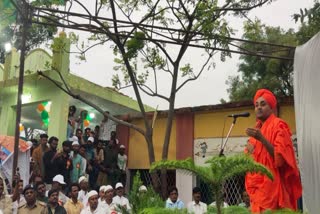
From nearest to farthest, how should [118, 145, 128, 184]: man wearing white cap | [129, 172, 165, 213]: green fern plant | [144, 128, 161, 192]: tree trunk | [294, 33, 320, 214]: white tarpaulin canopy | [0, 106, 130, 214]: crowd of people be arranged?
[129, 172, 165, 213]: green fern plant
[294, 33, 320, 214]: white tarpaulin canopy
[0, 106, 130, 214]: crowd of people
[144, 128, 161, 192]: tree trunk
[118, 145, 128, 184]: man wearing white cap

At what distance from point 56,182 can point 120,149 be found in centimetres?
318

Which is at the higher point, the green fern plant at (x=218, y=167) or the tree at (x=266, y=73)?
the tree at (x=266, y=73)

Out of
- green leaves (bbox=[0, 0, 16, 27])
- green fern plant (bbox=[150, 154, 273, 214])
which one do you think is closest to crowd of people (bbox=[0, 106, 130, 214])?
green leaves (bbox=[0, 0, 16, 27])

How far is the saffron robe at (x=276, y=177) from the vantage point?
313 centimetres

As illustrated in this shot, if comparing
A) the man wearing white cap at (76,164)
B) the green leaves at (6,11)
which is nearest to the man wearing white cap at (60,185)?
the man wearing white cap at (76,164)

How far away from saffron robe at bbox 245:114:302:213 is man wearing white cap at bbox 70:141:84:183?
6491 millimetres

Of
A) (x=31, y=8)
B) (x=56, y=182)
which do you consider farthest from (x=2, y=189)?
(x=31, y=8)

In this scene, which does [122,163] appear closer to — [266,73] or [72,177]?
[72,177]

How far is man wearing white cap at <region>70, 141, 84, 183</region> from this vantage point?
9.31m

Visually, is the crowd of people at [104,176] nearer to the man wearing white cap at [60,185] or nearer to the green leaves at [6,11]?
the man wearing white cap at [60,185]

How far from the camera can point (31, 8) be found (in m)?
6.33

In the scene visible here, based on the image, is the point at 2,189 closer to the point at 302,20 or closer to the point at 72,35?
the point at 72,35

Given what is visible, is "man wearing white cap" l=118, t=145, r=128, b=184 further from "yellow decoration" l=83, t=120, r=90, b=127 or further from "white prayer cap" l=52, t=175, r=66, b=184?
"white prayer cap" l=52, t=175, r=66, b=184

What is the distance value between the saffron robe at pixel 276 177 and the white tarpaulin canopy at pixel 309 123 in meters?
0.33
